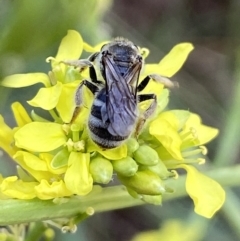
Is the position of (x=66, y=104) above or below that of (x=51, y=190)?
above

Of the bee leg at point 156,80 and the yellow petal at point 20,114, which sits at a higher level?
the bee leg at point 156,80

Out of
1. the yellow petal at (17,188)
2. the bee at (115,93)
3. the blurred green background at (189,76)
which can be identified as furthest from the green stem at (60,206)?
the blurred green background at (189,76)

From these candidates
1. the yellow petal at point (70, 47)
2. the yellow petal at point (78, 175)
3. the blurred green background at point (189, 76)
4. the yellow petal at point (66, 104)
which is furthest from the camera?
the blurred green background at point (189, 76)

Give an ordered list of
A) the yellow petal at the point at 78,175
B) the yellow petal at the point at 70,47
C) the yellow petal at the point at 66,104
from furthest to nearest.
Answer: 1. the yellow petal at the point at 70,47
2. the yellow petal at the point at 66,104
3. the yellow petal at the point at 78,175

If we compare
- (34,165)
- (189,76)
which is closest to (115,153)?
(34,165)

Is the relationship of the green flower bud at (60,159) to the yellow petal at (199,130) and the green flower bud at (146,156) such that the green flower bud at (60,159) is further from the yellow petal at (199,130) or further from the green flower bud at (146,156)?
the yellow petal at (199,130)

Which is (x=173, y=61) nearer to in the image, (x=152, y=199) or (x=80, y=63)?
(x=80, y=63)
